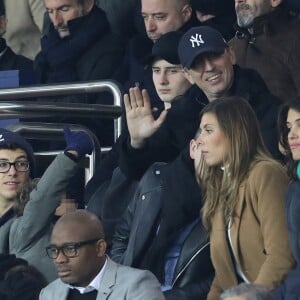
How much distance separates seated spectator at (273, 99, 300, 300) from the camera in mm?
8602

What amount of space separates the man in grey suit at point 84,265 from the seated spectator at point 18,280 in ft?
0.97

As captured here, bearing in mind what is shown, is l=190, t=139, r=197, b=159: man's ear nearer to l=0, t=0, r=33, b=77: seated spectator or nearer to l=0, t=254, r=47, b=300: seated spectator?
l=0, t=254, r=47, b=300: seated spectator

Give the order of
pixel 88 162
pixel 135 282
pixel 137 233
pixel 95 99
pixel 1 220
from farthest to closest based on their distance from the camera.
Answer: pixel 95 99, pixel 88 162, pixel 1 220, pixel 137 233, pixel 135 282

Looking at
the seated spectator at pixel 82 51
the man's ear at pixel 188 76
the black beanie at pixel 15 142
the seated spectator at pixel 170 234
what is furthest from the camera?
the seated spectator at pixel 82 51

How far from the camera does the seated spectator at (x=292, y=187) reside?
8.60 meters

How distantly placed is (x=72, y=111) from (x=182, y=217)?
82.7 inches

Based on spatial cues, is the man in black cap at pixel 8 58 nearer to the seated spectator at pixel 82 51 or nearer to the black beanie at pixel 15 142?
the seated spectator at pixel 82 51

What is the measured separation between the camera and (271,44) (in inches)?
415

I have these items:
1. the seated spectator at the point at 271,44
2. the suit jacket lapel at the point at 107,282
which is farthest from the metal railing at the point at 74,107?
the suit jacket lapel at the point at 107,282

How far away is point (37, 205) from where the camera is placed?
10281 mm

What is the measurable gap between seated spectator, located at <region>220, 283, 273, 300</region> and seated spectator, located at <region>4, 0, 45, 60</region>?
5938mm

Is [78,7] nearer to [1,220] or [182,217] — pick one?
[1,220]

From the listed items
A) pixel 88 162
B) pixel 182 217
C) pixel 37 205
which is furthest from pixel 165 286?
pixel 88 162

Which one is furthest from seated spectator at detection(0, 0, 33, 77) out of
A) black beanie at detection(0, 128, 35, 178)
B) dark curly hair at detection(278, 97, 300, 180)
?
dark curly hair at detection(278, 97, 300, 180)
